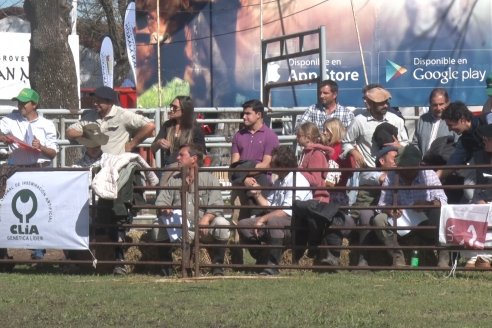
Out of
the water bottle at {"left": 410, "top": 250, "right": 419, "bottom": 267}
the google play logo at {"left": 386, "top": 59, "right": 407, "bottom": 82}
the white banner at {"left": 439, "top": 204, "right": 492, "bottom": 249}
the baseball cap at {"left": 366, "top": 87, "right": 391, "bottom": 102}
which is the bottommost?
the water bottle at {"left": 410, "top": 250, "right": 419, "bottom": 267}

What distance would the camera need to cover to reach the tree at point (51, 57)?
23891 millimetres

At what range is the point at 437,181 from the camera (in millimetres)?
13008

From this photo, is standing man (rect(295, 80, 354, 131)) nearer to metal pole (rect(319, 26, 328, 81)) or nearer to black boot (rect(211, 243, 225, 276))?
black boot (rect(211, 243, 225, 276))

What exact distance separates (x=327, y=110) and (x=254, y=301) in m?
4.64

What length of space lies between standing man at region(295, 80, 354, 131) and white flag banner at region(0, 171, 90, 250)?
119 inches

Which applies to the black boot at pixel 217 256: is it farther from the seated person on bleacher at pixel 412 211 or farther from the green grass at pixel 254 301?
the seated person on bleacher at pixel 412 211

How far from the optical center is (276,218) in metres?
13.2

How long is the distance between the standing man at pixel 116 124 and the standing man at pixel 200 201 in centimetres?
88

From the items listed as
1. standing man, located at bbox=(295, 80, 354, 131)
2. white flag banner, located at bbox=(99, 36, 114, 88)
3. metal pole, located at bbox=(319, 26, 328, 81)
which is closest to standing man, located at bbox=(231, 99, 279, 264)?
standing man, located at bbox=(295, 80, 354, 131)

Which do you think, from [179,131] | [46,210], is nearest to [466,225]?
[179,131]

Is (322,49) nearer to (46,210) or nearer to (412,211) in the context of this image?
(412,211)

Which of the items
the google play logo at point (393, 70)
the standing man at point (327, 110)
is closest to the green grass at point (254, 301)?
the standing man at point (327, 110)

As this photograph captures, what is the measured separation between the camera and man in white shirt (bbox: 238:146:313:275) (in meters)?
13.1

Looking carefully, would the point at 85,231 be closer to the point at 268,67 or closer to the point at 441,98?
the point at 441,98
